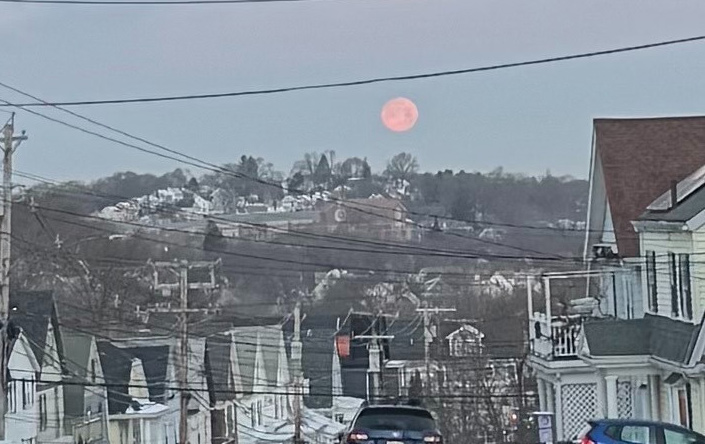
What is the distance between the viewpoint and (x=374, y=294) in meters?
58.1

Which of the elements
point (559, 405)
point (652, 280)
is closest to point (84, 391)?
point (559, 405)

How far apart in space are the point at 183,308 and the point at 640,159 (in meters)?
15.3

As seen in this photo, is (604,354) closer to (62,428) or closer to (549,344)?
(549,344)

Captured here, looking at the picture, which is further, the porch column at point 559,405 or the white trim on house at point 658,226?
the porch column at point 559,405

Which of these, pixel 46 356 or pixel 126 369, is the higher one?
pixel 46 356

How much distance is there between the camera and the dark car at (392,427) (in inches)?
784

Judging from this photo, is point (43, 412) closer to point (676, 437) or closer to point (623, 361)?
point (623, 361)

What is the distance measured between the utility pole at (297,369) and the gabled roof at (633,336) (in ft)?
65.0

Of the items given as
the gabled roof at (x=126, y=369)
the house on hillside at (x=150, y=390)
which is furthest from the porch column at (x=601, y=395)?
the gabled roof at (x=126, y=369)

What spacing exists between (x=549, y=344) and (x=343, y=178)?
69.9 feet

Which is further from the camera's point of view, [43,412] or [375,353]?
[375,353]

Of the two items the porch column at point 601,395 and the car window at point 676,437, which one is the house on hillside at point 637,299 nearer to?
the porch column at point 601,395

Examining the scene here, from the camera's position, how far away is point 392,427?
20188 mm

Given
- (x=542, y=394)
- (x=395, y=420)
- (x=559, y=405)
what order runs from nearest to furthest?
(x=395, y=420), (x=559, y=405), (x=542, y=394)
